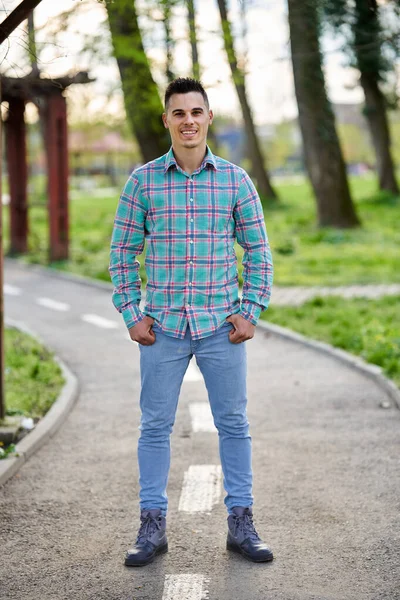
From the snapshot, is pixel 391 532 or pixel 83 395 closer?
pixel 391 532

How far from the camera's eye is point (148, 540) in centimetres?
492

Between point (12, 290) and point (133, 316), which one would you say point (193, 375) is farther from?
point (12, 290)

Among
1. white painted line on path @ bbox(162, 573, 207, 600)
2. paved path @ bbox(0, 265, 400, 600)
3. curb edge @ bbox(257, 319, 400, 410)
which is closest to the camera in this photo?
white painted line on path @ bbox(162, 573, 207, 600)

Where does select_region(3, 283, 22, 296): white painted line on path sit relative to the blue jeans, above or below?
below

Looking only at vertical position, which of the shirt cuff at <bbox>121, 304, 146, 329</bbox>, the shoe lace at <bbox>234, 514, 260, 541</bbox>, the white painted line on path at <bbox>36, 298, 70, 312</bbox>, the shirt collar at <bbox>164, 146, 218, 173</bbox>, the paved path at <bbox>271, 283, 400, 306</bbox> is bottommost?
the white painted line on path at <bbox>36, 298, 70, 312</bbox>

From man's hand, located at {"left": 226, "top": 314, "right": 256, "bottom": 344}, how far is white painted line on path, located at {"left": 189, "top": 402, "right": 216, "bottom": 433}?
10.3ft

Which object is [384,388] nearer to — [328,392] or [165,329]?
[328,392]

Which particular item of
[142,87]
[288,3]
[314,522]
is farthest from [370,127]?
[314,522]

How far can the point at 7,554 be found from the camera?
5094mm

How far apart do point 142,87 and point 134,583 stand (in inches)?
634

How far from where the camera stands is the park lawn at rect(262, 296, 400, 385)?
10891 millimetres

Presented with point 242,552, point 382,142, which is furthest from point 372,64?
point 242,552

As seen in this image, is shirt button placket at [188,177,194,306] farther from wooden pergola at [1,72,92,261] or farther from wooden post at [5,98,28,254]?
wooden post at [5,98,28,254]

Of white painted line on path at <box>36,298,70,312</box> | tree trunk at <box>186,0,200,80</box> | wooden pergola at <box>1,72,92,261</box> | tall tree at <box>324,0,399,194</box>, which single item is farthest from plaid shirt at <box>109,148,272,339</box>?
wooden pergola at <box>1,72,92,261</box>
